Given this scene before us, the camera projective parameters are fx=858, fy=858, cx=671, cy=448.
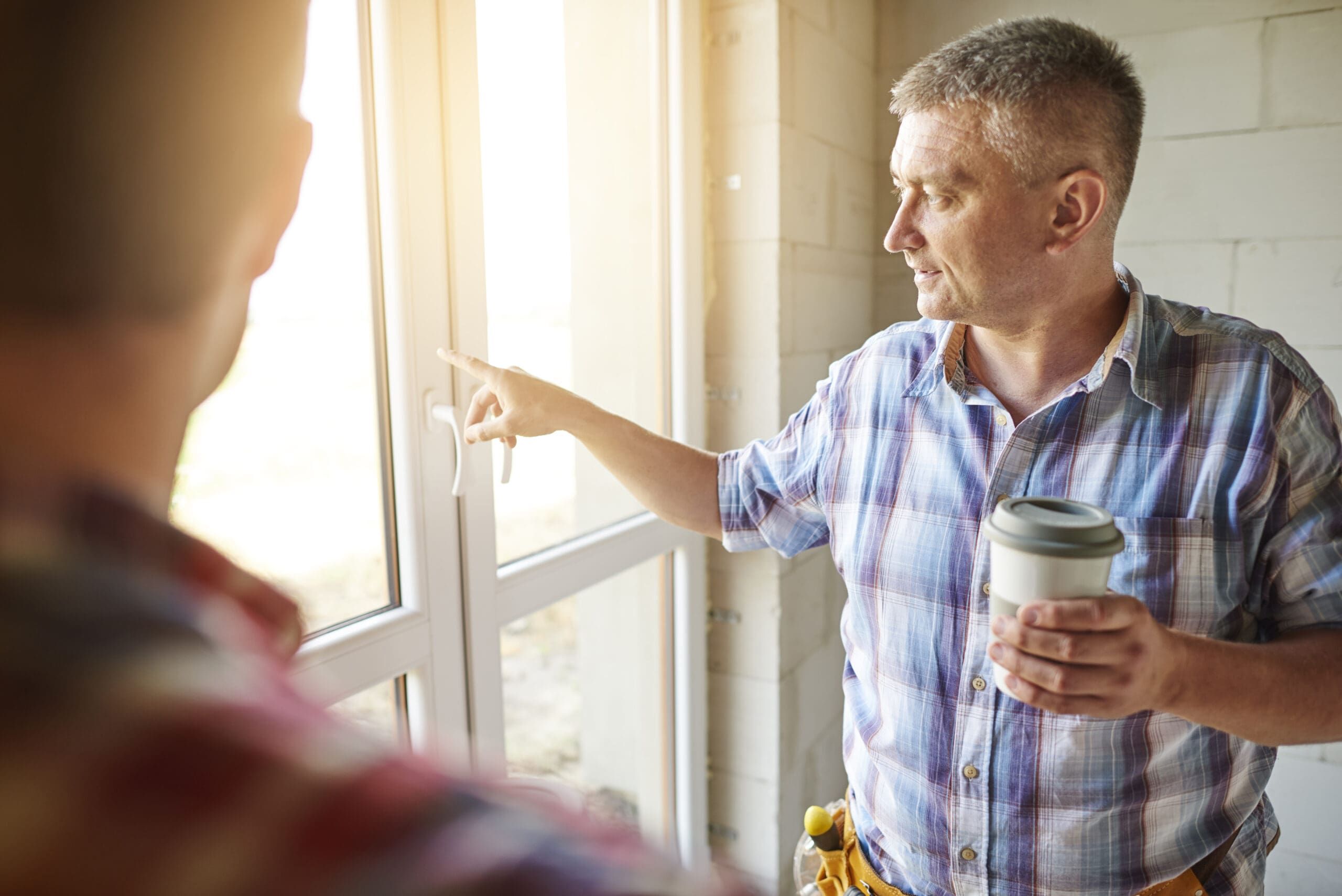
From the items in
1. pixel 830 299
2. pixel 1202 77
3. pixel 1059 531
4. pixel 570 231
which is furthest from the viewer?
pixel 830 299

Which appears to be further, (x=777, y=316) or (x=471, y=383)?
(x=777, y=316)

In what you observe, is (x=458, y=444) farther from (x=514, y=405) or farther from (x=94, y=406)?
(x=94, y=406)

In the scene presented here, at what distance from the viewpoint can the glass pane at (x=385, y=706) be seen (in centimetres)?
125

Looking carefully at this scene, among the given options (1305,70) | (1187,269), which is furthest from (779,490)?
(1305,70)

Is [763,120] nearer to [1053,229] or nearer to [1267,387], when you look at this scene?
[1053,229]

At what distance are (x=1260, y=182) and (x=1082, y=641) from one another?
1.75 meters

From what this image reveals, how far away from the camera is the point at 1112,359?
Answer: 40.1 inches

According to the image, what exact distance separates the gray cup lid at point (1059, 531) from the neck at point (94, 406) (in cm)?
66

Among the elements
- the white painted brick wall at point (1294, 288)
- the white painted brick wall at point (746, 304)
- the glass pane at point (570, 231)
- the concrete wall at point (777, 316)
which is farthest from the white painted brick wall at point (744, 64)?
the white painted brick wall at point (1294, 288)

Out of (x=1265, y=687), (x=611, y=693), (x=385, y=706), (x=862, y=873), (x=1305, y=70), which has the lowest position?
(x=611, y=693)

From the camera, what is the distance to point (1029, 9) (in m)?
2.14

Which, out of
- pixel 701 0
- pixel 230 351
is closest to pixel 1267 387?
pixel 230 351

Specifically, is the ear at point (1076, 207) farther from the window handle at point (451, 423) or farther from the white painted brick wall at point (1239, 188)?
the white painted brick wall at point (1239, 188)

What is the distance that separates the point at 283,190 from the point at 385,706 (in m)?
1.22
